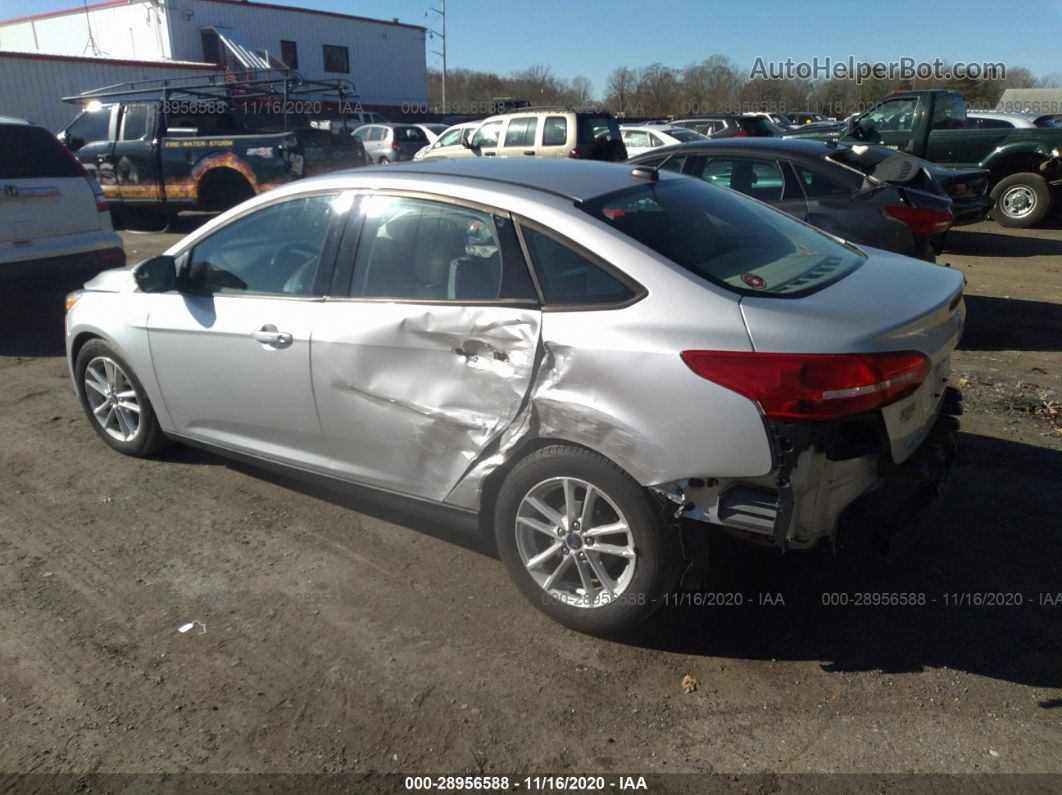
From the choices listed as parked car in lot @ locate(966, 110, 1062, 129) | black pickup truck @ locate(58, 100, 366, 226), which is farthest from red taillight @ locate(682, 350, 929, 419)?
parked car in lot @ locate(966, 110, 1062, 129)

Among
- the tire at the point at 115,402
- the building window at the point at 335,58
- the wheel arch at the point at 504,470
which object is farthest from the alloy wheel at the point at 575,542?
the building window at the point at 335,58

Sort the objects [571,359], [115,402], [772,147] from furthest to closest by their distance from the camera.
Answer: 1. [772,147]
2. [115,402]
3. [571,359]

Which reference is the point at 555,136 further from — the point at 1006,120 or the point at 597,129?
the point at 1006,120

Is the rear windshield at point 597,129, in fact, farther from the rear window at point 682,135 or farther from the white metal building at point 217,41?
the white metal building at point 217,41

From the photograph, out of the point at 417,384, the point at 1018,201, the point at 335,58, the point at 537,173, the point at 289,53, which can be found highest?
the point at 289,53

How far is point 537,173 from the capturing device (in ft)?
11.7

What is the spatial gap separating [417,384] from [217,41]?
39778 mm

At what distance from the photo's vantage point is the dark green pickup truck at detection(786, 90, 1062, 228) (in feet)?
40.5

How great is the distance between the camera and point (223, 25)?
37.7 meters

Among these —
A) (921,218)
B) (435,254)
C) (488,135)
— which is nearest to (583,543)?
(435,254)

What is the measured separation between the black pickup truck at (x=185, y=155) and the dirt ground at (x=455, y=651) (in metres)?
8.78

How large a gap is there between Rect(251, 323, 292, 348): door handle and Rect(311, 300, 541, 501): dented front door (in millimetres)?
175

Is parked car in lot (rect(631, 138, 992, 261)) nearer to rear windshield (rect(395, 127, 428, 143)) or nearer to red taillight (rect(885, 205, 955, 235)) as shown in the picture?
red taillight (rect(885, 205, 955, 235))

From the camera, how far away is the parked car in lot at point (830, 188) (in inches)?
265
